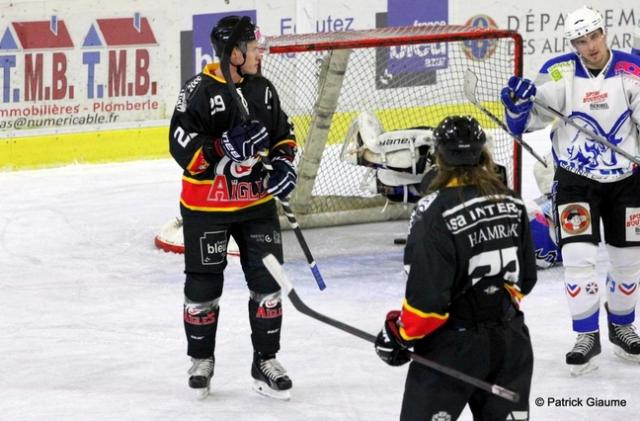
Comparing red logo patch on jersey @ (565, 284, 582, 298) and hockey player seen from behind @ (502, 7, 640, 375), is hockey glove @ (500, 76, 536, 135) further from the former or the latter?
red logo patch on jersey @ (565, 284, 582, 298)

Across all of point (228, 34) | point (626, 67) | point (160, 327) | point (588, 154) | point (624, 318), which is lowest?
point (160, 327)

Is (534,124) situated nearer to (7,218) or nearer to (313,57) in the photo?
(313,57)

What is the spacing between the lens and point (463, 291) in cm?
299

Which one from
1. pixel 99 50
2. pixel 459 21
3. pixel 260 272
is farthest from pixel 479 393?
pixel 459 21

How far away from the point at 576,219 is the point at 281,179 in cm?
104

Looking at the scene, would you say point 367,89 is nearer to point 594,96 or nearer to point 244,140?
point 594,96

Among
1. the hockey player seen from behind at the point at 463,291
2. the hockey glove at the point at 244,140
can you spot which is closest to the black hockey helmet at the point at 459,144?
the hockey player seen from behind at the point at 463,291

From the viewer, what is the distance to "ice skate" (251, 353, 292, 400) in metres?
4.28

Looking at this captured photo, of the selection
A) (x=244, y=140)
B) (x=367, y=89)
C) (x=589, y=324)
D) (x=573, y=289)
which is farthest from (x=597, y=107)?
A: (x=367, y=89)

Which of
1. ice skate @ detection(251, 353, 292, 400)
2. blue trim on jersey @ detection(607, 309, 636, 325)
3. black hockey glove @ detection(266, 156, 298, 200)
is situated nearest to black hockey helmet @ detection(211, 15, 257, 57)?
black hockey glove @ detection(266, 156, 298, 200)

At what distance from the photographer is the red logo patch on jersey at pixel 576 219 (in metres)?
4.50

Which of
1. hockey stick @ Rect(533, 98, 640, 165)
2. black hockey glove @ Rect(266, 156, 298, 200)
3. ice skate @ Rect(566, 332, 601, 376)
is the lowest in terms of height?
ice skate @ Rect(566, 332, 601, 376)

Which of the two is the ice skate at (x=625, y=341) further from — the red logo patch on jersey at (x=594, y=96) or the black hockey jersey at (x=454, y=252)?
the black hockey jersey at (x=454, y=252)

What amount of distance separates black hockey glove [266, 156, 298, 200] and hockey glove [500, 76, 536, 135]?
803mm
